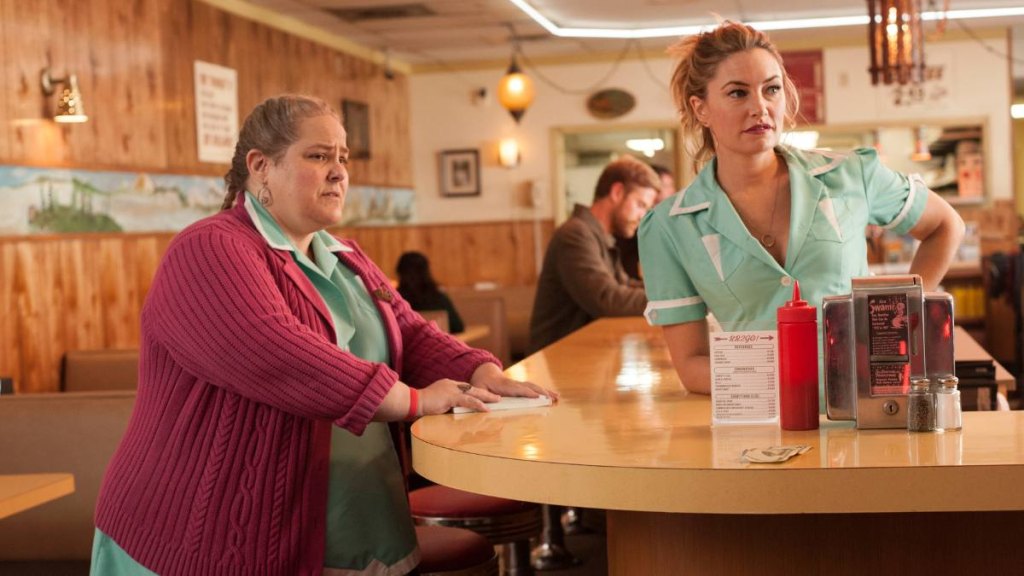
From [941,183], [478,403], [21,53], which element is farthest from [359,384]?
[941,183]

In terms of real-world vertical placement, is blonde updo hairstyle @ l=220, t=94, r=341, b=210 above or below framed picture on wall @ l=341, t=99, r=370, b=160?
below

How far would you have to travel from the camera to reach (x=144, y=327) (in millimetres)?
2152

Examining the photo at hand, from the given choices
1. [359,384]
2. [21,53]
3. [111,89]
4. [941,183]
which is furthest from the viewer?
[941,183]

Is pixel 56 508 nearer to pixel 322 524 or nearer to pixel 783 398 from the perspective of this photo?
pixel 322 524

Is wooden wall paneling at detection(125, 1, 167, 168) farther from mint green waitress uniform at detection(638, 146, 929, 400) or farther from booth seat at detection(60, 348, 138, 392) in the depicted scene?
mint green waitress uniform at detection(638, 146, 929, 400)

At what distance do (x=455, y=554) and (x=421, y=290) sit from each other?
15.8ft

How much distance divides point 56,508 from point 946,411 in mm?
2826

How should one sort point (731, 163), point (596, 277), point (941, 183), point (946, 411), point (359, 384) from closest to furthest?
1. point (946, 411)
2. point (359, 384)
3. point (731, 163)
4. point (596, 277)
5. point (941, 183)

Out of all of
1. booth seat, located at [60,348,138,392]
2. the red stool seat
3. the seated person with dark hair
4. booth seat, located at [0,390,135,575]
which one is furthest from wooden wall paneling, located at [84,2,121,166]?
the red stool seat

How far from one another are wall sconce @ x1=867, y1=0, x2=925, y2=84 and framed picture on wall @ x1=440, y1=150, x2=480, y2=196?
6.45 m

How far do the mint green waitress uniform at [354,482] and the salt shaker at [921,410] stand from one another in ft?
3.19

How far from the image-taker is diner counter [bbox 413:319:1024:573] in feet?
5.11

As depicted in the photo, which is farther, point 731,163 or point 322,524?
point 731,163

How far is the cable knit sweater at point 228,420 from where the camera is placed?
2062 mm
